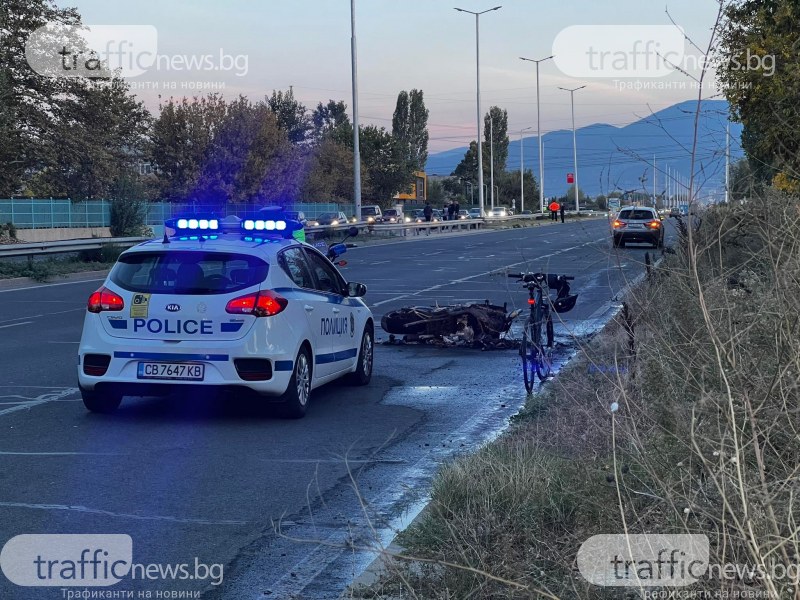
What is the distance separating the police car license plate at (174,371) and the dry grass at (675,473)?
320 cm

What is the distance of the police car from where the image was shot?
8.91m

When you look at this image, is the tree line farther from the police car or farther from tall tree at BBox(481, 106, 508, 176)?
the police car

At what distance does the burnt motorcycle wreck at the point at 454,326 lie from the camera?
14250mm

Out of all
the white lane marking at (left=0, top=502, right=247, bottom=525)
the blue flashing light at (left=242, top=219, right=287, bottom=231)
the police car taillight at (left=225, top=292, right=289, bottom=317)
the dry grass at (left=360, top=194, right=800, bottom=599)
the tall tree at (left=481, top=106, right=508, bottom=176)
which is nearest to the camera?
the dry grass at (left=360, top=194, right=800, bottom=599)

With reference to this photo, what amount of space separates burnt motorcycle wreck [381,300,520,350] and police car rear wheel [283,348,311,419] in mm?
5005

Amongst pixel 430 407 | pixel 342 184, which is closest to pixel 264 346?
pixel 430 407

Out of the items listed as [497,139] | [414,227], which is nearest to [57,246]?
[414,227]

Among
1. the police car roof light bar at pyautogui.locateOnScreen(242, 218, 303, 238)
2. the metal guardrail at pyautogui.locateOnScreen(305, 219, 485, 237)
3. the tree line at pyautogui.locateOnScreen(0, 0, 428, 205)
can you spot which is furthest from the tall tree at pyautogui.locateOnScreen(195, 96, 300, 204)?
the police car roof light bar at pyautogui.locateOnScreen(242, 218, 303, 238)

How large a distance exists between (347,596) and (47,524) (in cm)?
221

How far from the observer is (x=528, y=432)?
7816 mm

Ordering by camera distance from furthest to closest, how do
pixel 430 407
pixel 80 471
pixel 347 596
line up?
pixel 430 407 → pixel 80 471 → pixel 347 596

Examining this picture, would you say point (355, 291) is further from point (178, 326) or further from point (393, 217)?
point (393, 217)

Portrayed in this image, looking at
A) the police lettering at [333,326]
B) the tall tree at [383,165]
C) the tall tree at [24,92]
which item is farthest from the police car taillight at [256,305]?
the tall tree at [383,165]

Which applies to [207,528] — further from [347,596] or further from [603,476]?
[603,476]
